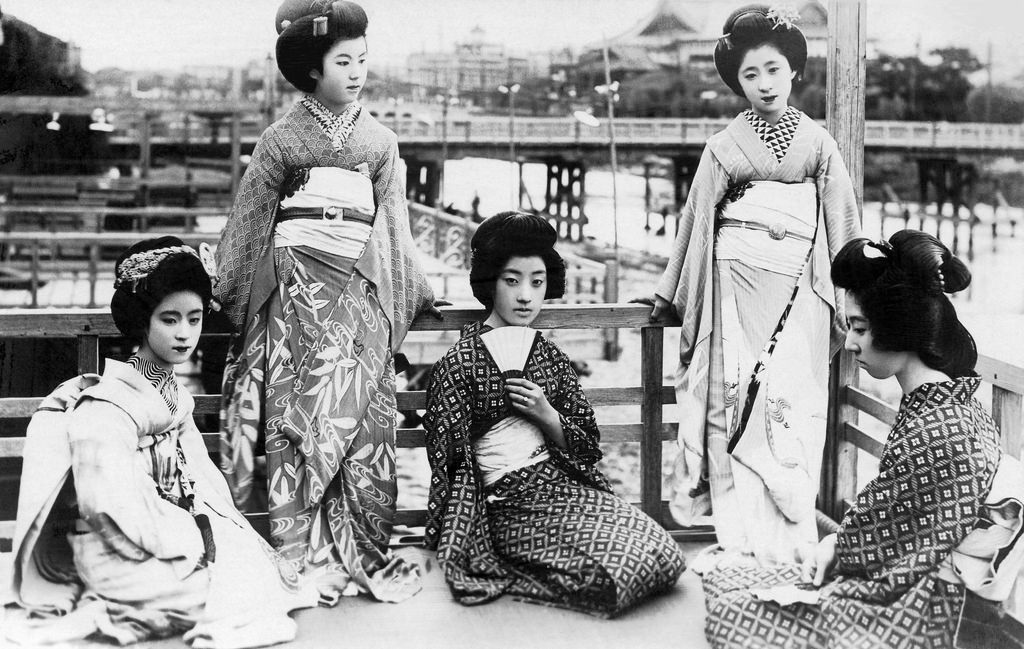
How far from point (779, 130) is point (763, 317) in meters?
0.57

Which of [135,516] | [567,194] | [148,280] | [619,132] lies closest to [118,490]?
[135,516]

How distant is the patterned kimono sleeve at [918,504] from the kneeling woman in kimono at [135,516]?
141 centimetres

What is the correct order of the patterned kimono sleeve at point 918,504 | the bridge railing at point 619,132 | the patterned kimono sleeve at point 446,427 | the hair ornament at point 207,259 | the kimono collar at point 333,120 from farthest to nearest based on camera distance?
the bridge railing at point 619,132, the kimono collar at point 333,120, the patterned kimono sleeve at point 446,427, the hair ornament at point 207,259, the patterned kimono sleeve at point 918,504

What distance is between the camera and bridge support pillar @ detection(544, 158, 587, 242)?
33.7 meters

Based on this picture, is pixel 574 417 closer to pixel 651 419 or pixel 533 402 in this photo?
pixel 533 402

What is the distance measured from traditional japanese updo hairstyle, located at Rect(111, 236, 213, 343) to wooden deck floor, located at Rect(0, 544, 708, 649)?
76 cm

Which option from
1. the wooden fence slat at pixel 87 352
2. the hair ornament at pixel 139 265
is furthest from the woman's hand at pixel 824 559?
the wooden fence slat at pixel 87 352

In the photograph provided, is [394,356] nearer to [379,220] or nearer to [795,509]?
[379,220]

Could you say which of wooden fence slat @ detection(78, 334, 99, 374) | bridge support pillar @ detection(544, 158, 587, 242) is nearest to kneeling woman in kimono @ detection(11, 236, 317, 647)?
wooden fence slat @ detection(78, 334, 99, 374)

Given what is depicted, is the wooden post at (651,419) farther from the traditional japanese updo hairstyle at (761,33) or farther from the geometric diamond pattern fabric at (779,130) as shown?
the traditional japanese updo hairstyle at (761,33)

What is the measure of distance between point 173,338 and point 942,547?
186cm

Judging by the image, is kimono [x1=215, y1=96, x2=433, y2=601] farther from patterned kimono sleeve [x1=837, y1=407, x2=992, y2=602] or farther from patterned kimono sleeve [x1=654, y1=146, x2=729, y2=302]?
patterned kimono sleeve [x1=837, y1=407, x2=992, y2=602]

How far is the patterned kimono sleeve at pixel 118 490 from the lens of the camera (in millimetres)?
2672

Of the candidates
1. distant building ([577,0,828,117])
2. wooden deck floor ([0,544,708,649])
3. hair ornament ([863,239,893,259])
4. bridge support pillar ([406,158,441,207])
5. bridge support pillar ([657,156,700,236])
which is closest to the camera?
hair ornament ([863,239,893,259])
